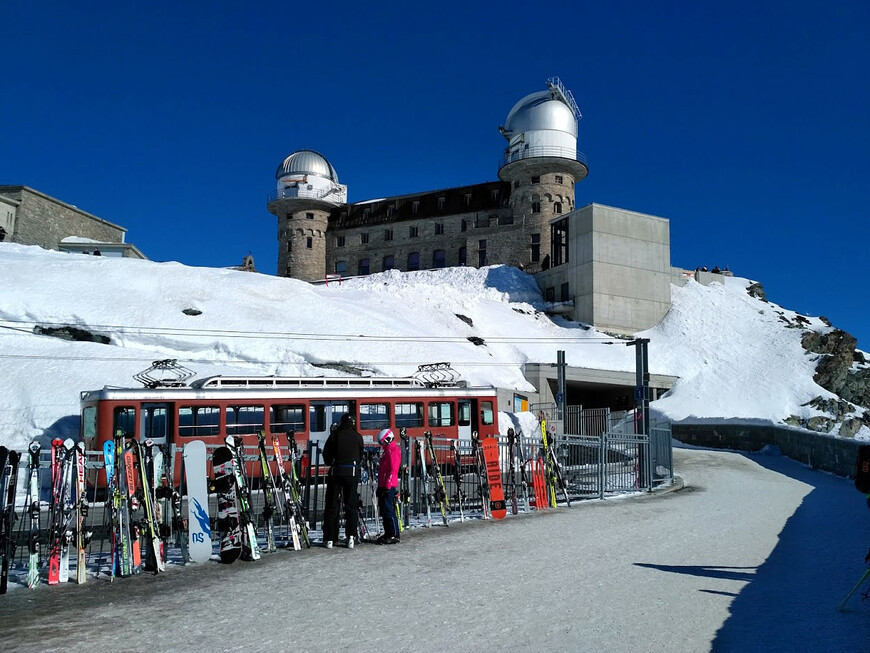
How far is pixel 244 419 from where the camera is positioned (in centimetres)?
2072

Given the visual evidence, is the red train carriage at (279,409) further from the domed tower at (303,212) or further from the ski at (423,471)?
the domed tower at (303,212)

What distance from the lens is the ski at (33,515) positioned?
8477 millimetres

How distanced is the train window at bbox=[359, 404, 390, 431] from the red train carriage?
0.03 m

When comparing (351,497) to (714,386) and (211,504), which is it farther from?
(714,386)

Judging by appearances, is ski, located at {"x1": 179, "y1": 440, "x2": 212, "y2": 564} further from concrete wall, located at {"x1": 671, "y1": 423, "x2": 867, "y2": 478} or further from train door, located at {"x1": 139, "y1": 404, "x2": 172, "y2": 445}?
concrete wall, located at {"x1": 671, "y1": 423, "x2": 867, "y2": 478}

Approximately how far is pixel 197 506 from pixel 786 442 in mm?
28003

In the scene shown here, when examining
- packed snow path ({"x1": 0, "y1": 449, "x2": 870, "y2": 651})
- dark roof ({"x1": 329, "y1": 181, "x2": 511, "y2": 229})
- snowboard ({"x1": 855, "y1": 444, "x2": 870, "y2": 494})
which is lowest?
packed snow path ({"x1": 0, "y1": 449, "x2": 870, "y2": 651})

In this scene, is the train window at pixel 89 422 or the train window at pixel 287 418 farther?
the train window at pixel 287 418

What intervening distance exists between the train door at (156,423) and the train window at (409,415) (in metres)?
6.76

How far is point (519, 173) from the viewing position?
70.1 meters

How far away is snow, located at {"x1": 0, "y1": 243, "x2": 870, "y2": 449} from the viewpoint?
103ft

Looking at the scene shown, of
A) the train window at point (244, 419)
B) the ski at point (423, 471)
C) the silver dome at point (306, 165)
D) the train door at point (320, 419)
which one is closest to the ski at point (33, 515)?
the ski at point (423, 471)

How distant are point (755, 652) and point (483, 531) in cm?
670

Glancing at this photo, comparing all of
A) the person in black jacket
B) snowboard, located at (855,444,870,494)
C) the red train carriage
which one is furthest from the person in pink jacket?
the red train carriage
